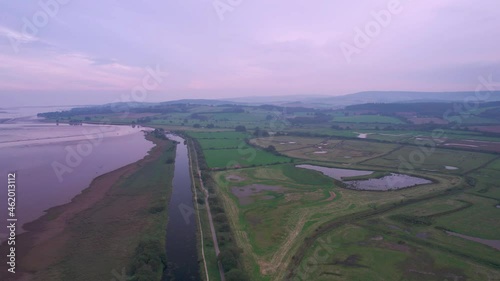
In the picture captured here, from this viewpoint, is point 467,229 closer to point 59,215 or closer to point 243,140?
point 59,215

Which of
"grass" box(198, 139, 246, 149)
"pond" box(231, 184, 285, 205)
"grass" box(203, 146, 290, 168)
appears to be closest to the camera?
"pond" box(231, 184, 285, 205)

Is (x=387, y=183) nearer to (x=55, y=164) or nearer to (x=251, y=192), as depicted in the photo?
(x=251, y=192)

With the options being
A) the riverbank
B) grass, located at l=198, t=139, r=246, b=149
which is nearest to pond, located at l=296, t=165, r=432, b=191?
the riverbank

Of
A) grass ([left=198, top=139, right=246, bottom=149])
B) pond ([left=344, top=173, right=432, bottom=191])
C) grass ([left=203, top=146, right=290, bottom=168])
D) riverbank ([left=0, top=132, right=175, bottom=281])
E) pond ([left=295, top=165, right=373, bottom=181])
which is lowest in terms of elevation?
pond ([left=344, top=173, right=432, bottom=191])

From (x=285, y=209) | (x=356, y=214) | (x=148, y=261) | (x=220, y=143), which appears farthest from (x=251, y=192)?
(x=220, y=143)

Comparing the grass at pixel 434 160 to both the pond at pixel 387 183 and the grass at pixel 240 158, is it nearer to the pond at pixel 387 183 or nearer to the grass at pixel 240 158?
the pond at pixel 387 183

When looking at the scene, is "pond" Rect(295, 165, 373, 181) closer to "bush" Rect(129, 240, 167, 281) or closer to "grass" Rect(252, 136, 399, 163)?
"grass" Rect(252, 136, 399, 163)

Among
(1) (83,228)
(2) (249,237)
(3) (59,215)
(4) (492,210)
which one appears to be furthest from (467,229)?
(3) (59,215)
